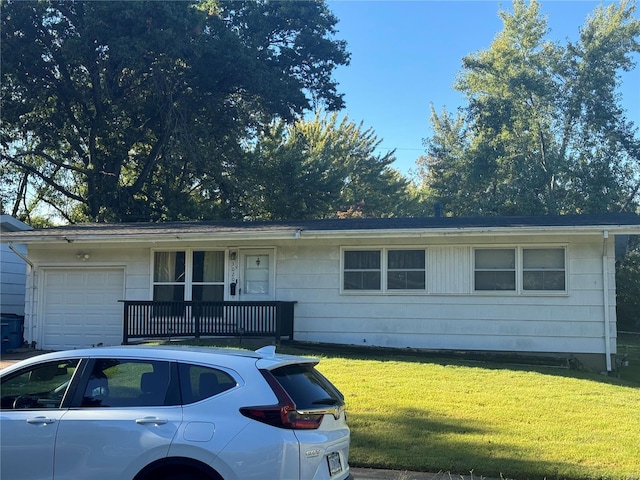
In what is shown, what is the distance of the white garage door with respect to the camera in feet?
52.3

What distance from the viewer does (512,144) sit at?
33844mm

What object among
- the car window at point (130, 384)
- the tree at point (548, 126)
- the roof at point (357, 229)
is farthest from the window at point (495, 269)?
the tree at point (548, 126)

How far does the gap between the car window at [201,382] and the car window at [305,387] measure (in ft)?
1.16

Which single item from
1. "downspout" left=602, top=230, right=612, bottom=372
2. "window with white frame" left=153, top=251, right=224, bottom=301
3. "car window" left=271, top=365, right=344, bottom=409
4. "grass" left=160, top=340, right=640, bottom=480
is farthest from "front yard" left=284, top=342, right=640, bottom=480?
"window with white frame" left=153, top=251, right=224, bottom=301

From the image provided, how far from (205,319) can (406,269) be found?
16.3ft

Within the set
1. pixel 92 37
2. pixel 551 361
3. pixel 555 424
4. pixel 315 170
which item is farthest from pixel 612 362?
pixel 92 37

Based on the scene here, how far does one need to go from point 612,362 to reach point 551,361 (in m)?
1.59

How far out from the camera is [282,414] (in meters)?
4.10

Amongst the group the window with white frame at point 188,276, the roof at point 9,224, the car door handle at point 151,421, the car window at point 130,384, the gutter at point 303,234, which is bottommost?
the car door handle at point 151,421

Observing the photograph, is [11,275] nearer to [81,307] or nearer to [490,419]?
[81,307]

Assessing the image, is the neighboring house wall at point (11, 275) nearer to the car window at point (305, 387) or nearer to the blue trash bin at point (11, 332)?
the blue trash bin at point (11, 332)

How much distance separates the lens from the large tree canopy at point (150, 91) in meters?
22.8

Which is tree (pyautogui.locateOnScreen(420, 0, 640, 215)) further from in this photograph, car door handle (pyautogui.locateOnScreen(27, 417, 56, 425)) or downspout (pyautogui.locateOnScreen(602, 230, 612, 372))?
car door handle (pyautogui.locateOnScreen(27, 417, 56, 425))

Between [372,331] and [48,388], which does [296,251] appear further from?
[48,388]
